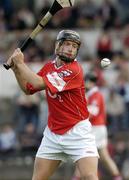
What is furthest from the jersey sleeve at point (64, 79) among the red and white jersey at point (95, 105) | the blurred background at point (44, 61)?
the blurred background at point (44, 61)

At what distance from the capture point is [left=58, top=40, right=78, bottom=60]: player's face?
9.83 meters

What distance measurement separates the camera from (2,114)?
1850 cm

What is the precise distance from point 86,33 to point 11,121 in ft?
10.4

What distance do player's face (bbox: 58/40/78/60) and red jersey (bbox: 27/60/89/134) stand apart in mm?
97

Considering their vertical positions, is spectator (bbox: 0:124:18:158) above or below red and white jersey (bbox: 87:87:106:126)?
below

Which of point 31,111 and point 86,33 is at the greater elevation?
point 86,33

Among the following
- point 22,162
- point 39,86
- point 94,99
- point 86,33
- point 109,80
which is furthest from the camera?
point 86,33

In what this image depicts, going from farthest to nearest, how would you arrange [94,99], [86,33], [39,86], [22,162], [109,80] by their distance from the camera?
[86,33] < [109,80] < [22,162] < [94,99] < [39,86]

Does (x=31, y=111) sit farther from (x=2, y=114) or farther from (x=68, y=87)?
(x=68, y=87)

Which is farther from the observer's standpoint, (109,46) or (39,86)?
(109,46)

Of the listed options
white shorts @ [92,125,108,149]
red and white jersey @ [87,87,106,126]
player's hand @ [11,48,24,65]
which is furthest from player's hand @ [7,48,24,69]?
white shorts @ [92,125,108,149]

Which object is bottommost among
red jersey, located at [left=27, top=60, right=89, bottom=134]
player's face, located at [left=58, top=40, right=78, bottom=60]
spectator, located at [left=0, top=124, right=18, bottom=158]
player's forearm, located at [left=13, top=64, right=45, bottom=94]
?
spectator, located at [left=0, top=124, right=18, bottom=158]

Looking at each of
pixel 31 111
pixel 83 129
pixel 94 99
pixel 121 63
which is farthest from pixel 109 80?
pixel 83 129

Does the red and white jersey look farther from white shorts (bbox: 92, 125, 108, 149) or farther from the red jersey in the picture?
the red jersey
